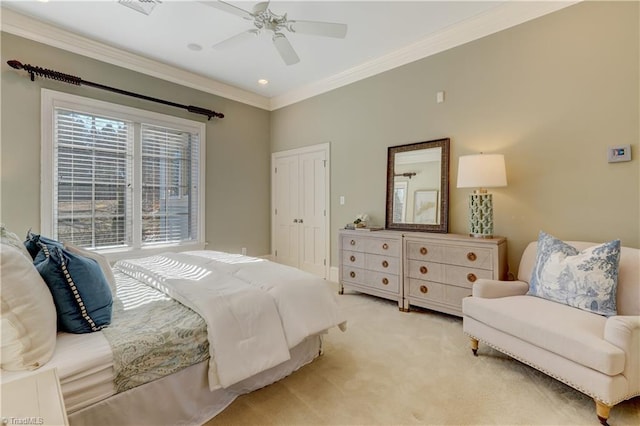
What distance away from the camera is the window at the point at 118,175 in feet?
11.0

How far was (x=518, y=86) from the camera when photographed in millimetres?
2930

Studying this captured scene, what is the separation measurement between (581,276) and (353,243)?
7.25 feet

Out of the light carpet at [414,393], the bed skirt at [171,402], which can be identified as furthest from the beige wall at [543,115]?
the bed skirt at [171,402]

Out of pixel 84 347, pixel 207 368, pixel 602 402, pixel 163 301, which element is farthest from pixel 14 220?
pixel 602 402

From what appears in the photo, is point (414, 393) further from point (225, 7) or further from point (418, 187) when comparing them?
point (225, 7)

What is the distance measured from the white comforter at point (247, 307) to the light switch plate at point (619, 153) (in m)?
2.51

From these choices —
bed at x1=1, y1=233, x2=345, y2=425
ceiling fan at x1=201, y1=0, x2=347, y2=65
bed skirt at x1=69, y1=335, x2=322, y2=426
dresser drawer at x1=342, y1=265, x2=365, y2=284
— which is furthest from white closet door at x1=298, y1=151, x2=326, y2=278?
bed skirt at x1=69, y1=335, x2=322, y2=426

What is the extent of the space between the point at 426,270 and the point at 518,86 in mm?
1993

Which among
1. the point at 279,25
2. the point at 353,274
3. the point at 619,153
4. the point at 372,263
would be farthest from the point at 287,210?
the point at 619,153

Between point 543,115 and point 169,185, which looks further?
point 169,185

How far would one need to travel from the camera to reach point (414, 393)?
187 cm

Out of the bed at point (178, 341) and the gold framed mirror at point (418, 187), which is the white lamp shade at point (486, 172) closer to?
the gold framed mirror at point (418, 187)

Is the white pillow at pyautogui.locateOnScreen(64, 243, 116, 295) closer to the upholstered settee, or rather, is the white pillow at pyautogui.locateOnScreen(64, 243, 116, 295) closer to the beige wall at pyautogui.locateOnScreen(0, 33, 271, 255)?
the beige wall at pyautogui.locateOnScreen(0, 33, 271, 255)

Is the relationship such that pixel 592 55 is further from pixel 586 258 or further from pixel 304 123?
pixel 304 123
